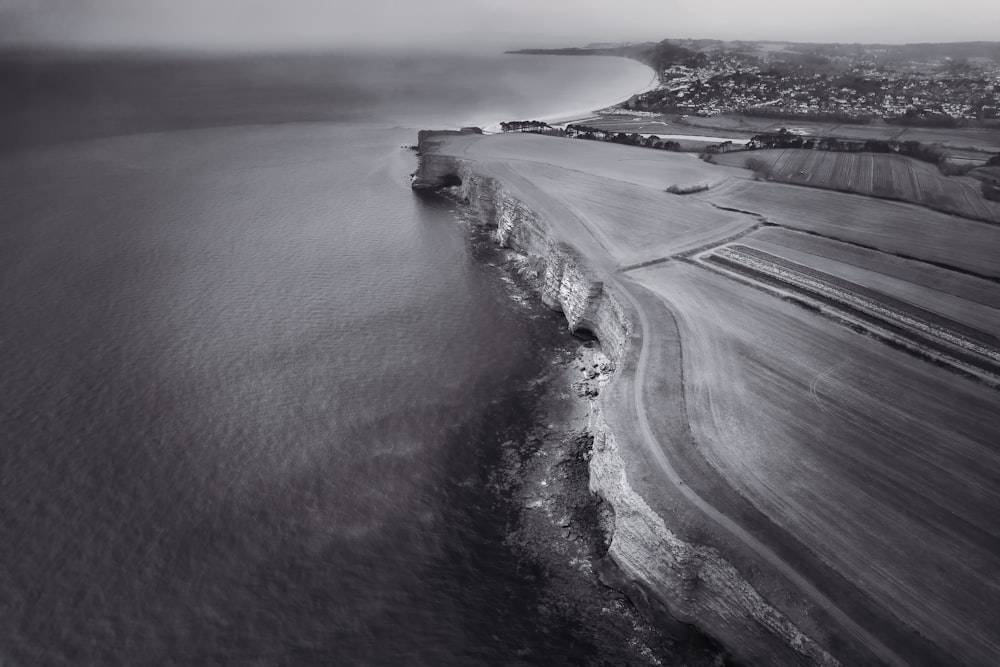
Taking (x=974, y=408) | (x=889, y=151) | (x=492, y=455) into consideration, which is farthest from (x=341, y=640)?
(x=889, y=151)

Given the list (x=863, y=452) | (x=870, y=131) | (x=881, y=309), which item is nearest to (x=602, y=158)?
(x=881, y=309)

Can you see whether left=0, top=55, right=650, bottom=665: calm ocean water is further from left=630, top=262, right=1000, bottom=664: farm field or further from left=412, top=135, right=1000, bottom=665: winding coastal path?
left=630, top=262, right=1000, bottom=664: farm field

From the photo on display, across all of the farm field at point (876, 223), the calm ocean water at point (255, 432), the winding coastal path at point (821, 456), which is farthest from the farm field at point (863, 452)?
the farm field at point (876, 223)

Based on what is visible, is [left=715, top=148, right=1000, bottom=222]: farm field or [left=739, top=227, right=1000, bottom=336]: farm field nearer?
[left=739, top=227, right=1000, bottom=336]: farm field

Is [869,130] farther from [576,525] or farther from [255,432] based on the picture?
[255,432]

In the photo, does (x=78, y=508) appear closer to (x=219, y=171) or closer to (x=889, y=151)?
(x=219, y=171)

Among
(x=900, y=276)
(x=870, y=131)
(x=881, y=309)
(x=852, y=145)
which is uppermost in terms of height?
(x=870, y=131)

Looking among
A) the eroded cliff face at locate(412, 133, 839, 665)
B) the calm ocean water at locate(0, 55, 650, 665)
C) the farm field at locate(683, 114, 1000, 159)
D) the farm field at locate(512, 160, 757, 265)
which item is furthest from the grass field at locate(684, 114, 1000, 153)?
the eroded cliff face at locate(412, 133, 839, 665)
